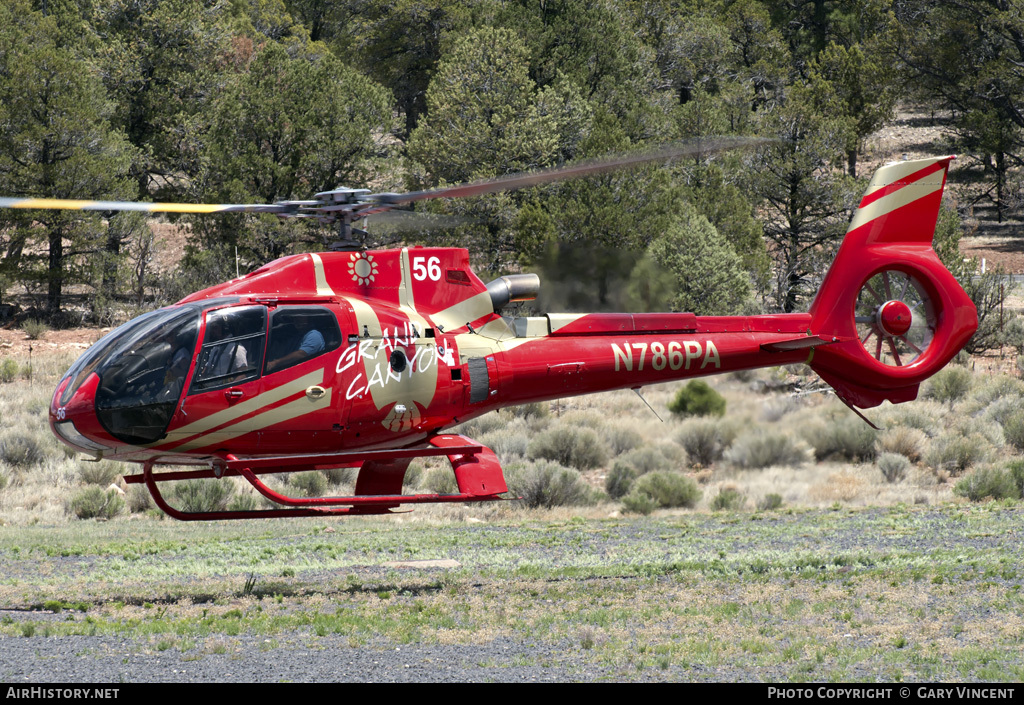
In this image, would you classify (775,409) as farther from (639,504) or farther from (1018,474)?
(1018,474)

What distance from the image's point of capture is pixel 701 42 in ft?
169

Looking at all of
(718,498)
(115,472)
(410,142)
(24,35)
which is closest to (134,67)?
(24,35)

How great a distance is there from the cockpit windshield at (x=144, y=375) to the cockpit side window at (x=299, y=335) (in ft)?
2.40

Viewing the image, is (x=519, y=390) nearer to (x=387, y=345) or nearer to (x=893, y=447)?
(x=387, y=345)

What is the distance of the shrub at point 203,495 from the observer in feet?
59.1

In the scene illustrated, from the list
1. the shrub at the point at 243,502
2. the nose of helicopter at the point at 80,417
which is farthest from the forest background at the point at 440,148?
the nose of helicopter at the point at 80,417

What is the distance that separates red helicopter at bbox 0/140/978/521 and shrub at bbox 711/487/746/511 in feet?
20.5

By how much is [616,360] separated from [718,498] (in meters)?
8.38

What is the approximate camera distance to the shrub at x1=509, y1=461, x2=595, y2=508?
61.8 feet

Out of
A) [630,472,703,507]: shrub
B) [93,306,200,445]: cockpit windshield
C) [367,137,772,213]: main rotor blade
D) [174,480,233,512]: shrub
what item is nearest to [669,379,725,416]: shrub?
[630,472,703,507]: shrub

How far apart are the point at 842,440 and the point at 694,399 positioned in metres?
3.77

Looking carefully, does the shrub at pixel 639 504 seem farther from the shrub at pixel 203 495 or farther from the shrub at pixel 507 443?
the shrub at pixel 203 495

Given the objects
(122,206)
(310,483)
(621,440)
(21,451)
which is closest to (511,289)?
(122,206)

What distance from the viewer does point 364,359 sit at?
33.4 ft
